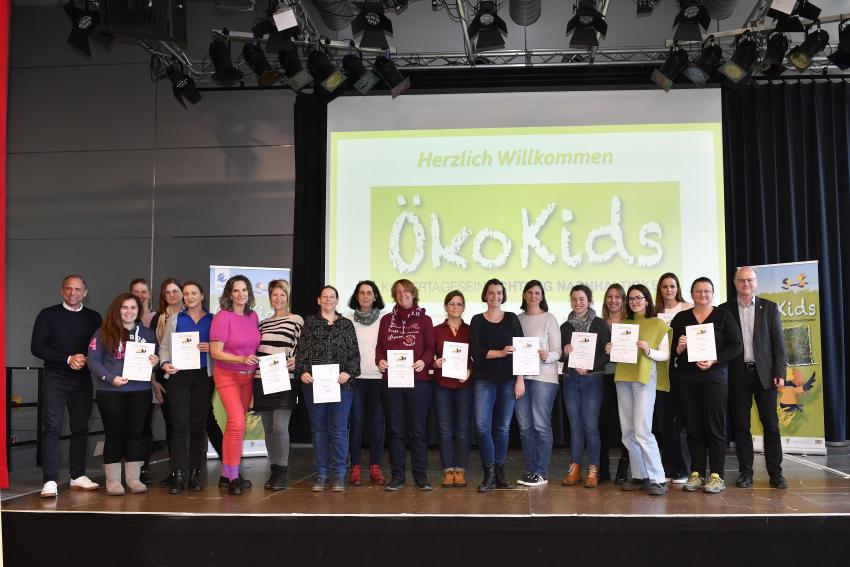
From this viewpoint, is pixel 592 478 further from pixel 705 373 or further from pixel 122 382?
pixel 122 382

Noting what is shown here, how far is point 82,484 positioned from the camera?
4.88 m

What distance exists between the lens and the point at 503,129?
24.4ft

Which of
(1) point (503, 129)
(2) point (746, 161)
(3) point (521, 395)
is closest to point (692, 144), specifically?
(2) point (746, 161)

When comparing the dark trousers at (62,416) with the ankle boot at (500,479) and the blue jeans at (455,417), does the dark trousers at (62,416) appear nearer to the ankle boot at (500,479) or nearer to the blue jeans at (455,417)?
the blue jeans at (455,417)

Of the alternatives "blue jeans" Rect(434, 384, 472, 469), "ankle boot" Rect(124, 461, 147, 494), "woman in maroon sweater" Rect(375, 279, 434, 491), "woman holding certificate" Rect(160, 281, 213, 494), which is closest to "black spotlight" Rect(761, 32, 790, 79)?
"woman in maroon sweater" Rect(375, 279, 434, 491)

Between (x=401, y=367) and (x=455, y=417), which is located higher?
(x=401, y=367)

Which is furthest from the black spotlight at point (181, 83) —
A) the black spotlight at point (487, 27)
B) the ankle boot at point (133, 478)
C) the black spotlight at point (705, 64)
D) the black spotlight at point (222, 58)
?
the black spotlight at point (705, 64)

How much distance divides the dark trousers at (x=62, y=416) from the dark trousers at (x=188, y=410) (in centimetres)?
63

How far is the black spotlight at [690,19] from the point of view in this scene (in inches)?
239

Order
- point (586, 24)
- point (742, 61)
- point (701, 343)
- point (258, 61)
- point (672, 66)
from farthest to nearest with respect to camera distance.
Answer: point (258, 61) → point (672, 66) → point (742, 61) → point (586, 24) → point (701, 343)

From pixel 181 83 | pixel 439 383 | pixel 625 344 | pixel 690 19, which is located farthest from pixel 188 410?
pixel 690 19

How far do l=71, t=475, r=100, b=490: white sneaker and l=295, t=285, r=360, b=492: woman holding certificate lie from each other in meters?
1.50

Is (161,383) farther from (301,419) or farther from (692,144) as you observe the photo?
(692,144)

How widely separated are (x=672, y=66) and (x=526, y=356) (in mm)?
3595
